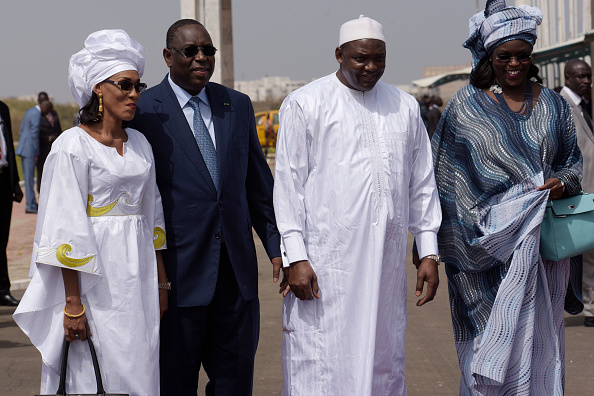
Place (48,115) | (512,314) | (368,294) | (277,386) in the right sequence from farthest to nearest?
(48,115) < (277,386) < (512,314) < (368,294)

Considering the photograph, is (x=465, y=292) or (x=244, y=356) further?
(x=465, y=292)

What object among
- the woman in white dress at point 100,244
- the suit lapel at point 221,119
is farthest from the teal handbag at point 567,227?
the woman in white dress at point 100,244

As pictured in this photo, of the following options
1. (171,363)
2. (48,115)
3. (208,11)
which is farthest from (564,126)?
(48,115)

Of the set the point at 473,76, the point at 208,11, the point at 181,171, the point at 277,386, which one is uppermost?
the point at 208,11

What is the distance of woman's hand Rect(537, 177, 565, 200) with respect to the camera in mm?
4594

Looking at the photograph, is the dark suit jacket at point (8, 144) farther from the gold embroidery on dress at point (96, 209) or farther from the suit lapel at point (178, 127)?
the gold embroidery on dress at point (96, 209)

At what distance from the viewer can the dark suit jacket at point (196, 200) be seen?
4.32 metres

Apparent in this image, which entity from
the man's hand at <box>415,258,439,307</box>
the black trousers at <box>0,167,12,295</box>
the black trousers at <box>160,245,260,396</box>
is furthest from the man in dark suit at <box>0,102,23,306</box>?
the man's hand at <box>415,258,439,307</box>

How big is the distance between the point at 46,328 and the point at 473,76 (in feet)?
7.83

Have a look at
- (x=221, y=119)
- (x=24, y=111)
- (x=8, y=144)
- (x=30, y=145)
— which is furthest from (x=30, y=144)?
(x=24, y=111)

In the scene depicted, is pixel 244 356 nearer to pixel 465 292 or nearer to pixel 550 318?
pixel 465 292

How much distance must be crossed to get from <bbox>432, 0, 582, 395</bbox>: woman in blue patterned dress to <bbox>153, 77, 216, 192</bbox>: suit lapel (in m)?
1.26

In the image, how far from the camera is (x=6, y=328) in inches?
312

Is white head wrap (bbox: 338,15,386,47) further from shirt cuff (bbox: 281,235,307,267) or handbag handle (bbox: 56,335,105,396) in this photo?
handbag handle (bbox: 56,335,105,396)
